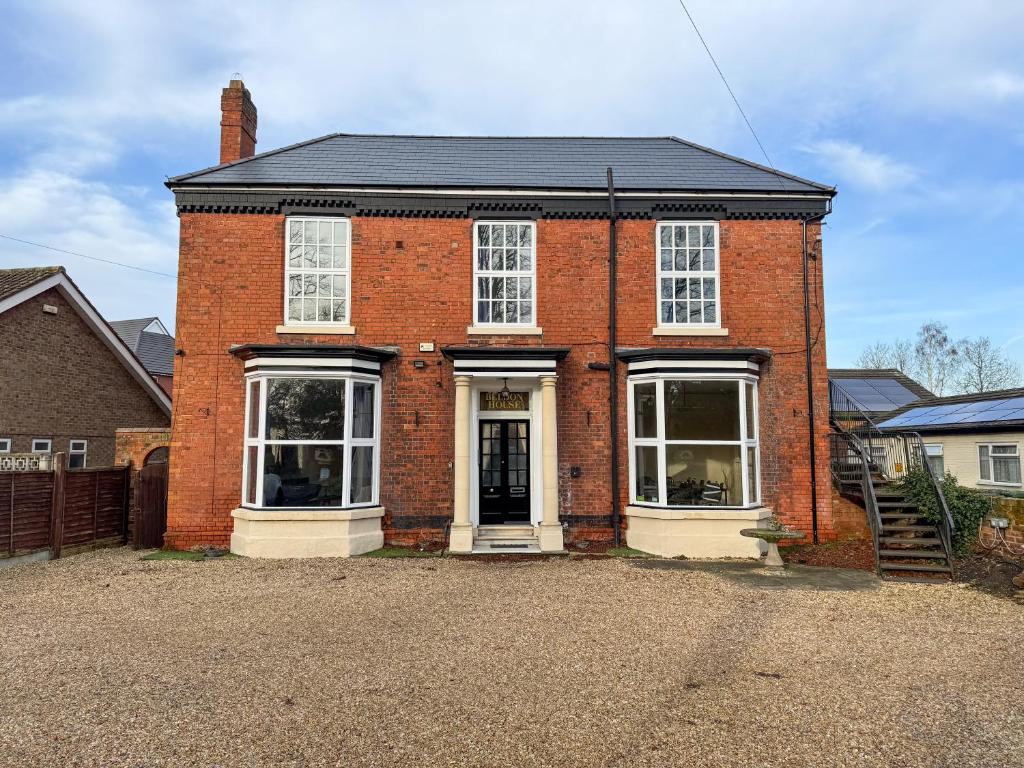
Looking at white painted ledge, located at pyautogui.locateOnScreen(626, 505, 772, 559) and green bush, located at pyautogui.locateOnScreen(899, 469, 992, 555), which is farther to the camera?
white painted ledge, located at pyautogui.locateOnScreen(626, 505, 772, 559)

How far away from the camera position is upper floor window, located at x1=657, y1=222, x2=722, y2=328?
12.3 meters

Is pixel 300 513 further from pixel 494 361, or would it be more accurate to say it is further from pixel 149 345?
pixel 149 345

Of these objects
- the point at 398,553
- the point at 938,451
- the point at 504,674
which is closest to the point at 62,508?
the point at 398,553

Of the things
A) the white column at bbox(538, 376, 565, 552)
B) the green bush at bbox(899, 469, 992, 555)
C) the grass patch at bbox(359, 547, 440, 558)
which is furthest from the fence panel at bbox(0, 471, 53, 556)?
the green bush at bbox(899, 469, 992, 555)

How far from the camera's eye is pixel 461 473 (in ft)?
37.2

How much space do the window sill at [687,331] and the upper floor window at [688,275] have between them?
13 cm

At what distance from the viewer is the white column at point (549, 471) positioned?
11328mm

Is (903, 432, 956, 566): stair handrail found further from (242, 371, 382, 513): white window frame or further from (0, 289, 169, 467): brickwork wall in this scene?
(0, 289, 169, 467): brickwork wall

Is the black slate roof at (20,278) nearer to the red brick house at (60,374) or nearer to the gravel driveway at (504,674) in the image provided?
the red brick house at (60,374)

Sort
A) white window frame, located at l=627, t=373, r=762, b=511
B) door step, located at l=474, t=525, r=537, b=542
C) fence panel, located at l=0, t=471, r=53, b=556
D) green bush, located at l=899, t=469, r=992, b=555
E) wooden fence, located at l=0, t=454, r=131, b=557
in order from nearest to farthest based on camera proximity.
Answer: green bush, located at l=899, t=469, r=992, b=555 → fence panel, located at l=0, t=471, r=53, b=556 → wooden fence, located at l=0, t=454, r=131, b=557 → white window frame, located at l=627, t=373, r=762, b=511 → door step, located at l=474, t=525, r=537, b=542

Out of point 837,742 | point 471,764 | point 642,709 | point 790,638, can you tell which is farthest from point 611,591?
point 471,764

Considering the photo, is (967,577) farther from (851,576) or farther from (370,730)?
(370,730)

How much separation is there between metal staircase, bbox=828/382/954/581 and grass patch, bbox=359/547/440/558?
7440 millimetres

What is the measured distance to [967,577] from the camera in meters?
9.32
